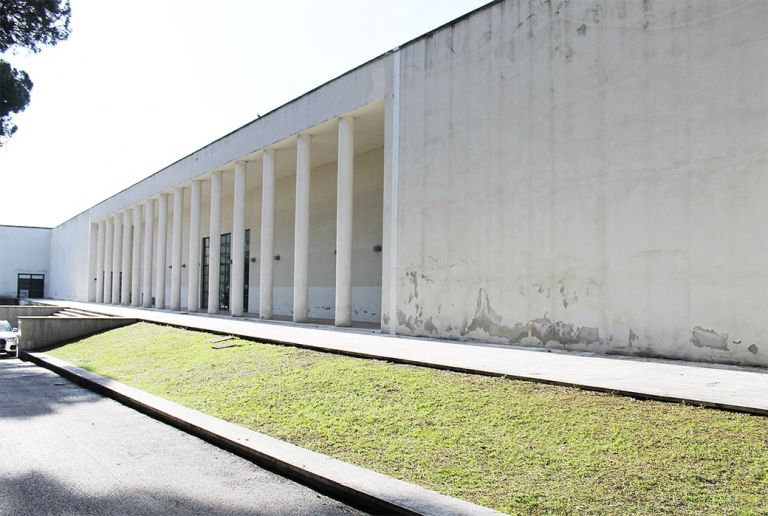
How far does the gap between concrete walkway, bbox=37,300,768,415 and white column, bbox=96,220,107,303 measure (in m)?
36.9

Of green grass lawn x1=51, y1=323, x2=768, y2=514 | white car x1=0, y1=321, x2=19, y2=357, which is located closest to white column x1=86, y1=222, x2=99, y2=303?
white car x1=0, y1=321, x2=19, y2=357

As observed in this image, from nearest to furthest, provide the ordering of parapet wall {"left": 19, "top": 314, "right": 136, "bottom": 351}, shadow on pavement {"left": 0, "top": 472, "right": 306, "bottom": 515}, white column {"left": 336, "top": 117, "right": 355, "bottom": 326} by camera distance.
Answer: shadow on pavement {"left": 0, "top": 472, "right": 306, "bottom": 515} < parapet wall {"left": 19, "top": 314, "right": 136, "bottom": 351} < white column {"left": 336, "top": 117, "right": 355, "bottom": 326}

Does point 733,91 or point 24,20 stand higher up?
point 24,20

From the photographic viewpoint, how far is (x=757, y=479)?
13.4ft

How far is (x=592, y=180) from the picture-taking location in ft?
36.1

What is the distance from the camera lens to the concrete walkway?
6074 mm

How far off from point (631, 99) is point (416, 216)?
5.91 metres

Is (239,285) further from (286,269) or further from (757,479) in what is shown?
(757,479)

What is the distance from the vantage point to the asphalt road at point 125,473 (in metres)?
4.48

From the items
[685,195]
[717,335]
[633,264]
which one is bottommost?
[717,335]

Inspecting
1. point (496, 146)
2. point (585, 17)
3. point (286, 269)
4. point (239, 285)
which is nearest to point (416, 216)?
point (496, 146)

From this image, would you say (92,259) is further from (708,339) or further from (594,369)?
(708,339)

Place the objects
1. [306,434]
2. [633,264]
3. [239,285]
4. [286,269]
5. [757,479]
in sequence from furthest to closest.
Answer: [286,269] → [239,285] → [633,264] → [306,434] → [757,479]

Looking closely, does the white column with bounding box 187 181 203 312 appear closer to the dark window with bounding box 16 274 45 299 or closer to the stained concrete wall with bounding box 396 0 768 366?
the stained concrete wall with bounding box 396 0 768 366
